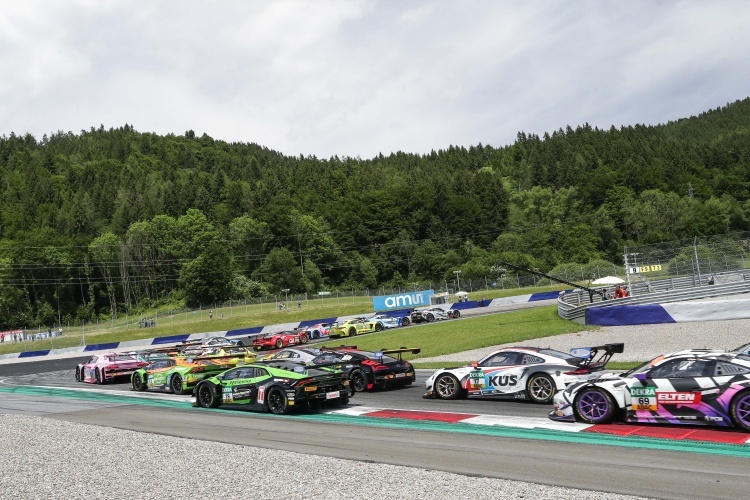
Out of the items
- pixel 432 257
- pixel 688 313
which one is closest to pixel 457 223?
pixel 432 257

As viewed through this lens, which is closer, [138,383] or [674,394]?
[674,394]

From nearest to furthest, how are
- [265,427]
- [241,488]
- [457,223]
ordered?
[241,488], [265,427], [457,223]

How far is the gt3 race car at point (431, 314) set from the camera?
160 feet

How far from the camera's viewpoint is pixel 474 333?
3347cm

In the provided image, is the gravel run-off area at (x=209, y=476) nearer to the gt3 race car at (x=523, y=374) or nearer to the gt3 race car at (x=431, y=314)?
the gt3 race car at (x=523, y=374)

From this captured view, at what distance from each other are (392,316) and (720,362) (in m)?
38.2

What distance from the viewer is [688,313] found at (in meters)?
26.4

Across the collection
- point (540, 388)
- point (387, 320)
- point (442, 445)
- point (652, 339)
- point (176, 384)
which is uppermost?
point (387, 320)

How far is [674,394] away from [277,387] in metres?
8.15

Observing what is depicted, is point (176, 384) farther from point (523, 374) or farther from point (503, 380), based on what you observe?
point (523, 374)

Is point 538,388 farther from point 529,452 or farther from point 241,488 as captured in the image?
point 241,488

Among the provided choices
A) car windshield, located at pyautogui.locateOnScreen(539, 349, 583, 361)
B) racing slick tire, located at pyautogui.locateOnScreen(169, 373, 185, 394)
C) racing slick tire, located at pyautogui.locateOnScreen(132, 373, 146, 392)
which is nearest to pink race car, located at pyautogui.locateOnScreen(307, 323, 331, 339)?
racing slick tire, located at pyautogui.locateOnScreen(132, 373, 146, 392)

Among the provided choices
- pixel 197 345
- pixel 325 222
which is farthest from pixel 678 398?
pixel 325 222

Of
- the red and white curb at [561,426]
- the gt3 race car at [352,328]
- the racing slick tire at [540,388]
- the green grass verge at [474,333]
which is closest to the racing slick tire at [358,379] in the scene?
the red and white curb at [561,426]
